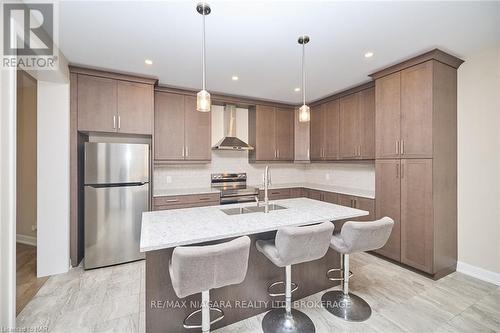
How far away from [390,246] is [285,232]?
221cm

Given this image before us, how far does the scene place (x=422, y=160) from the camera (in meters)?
2.51

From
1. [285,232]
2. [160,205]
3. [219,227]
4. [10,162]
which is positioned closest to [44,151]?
[10,162]

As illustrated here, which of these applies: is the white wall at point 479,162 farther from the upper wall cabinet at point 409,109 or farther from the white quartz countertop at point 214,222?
the white quartz countertop at point 214,222

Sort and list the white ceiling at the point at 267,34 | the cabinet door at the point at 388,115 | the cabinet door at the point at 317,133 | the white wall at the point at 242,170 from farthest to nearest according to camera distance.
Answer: the cabinet door at the point at 317,133, the white wall at the point at 242,170, the cabinet door at the point at 388,115, the white ceiling at the point at 267,34

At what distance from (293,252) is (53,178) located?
2.91m

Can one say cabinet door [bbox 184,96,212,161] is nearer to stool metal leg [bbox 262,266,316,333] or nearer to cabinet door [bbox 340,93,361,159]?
cabinet door [bbox 340,93,361,159]

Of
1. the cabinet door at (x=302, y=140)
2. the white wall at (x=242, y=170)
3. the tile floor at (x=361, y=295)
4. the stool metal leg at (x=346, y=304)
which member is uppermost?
the cabinet door at (x=302, y=140)

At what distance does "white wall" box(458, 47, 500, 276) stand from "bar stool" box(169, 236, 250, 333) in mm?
2953

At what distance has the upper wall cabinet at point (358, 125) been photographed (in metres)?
3.35

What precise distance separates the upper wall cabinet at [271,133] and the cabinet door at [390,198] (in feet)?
6.25

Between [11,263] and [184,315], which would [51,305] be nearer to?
[11,263]

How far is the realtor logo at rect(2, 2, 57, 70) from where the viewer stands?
5.03 feet

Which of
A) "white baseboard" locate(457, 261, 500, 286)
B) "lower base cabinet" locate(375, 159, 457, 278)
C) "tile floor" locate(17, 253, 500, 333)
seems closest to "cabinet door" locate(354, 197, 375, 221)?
"lower base cabinet" locate(375, 159, 457, 278)

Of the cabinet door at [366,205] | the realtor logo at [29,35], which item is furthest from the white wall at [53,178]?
the cabinet door at [366,205]
